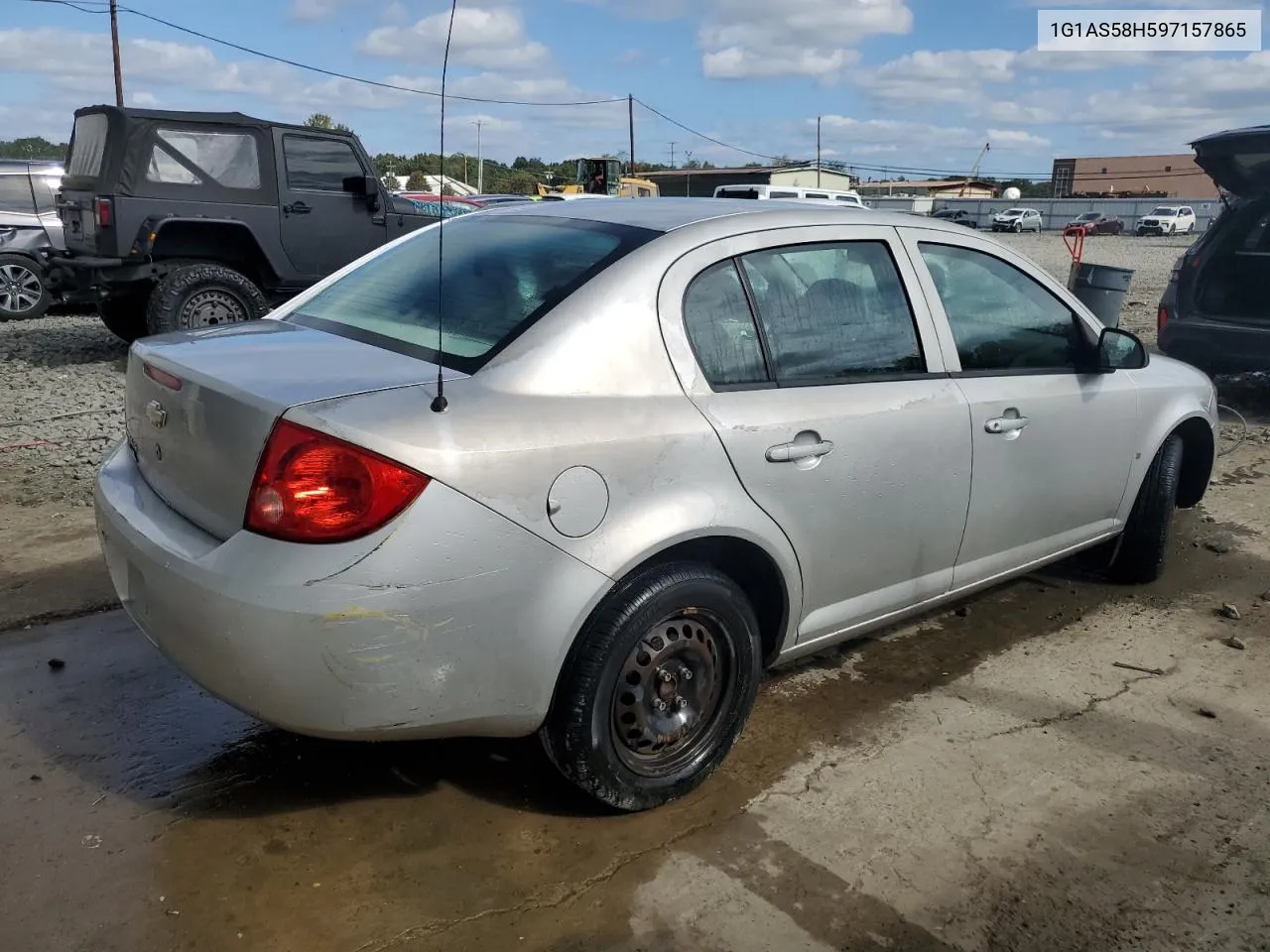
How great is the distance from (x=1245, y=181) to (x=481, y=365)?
7.30m

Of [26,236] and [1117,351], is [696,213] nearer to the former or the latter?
[1117,351]

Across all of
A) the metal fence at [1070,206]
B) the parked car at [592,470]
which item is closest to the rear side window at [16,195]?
the parked car at [592,470]

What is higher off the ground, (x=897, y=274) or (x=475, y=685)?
(x=897, y=274)

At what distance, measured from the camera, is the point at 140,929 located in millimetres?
2371

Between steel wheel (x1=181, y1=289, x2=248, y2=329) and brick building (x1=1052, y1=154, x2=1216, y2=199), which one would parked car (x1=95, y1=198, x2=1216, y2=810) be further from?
brick building (x1=1052, y1=154, x2=1216, y2=199)

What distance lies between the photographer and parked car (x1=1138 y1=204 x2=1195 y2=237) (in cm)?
4931

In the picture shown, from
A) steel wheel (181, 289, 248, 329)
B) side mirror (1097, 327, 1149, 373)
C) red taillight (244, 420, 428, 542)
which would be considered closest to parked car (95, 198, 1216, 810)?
red taillight (244, 420, 428, 542)

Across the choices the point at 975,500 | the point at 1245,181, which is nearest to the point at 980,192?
the point at 1245,181

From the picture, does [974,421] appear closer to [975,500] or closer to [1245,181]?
[975,500]

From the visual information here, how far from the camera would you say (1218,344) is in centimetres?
770

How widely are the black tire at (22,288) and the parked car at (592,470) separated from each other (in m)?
9.51

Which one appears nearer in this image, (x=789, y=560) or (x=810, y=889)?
(x=810, y=889)

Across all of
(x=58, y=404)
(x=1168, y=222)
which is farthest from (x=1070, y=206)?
(x=58, y=404)

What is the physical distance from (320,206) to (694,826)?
25.6ft
